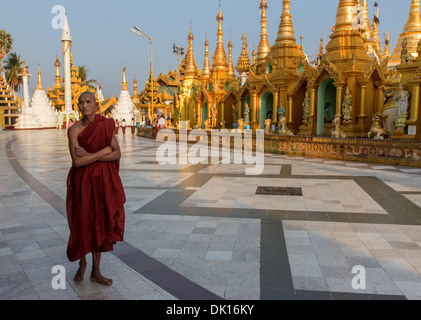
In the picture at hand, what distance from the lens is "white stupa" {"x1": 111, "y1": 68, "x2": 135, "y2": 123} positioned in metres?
61.5

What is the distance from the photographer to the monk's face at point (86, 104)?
3.62 m

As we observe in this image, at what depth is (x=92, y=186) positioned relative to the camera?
3.59m

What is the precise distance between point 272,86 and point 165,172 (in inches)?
480

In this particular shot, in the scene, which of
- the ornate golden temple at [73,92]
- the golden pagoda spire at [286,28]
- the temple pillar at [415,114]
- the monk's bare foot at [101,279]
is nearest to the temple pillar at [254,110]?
the golden pagoda spire at [286,28]

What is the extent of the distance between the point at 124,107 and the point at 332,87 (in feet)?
158

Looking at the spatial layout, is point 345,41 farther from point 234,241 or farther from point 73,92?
point 73,92

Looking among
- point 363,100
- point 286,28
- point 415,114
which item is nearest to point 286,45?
point 286,28

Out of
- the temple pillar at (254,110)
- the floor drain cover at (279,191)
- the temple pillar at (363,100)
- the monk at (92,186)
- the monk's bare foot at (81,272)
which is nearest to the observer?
the monk at (92,186)

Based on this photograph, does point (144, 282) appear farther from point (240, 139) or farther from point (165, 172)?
point (240, 139)

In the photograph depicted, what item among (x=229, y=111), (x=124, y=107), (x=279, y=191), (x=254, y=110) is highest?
(x=124, y=107)

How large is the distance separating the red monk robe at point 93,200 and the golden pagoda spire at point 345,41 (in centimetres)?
1677

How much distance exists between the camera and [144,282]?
3.88m

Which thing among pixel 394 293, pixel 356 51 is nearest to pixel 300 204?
pixel 394 293

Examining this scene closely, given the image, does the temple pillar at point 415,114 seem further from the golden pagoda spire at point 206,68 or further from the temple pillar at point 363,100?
the golden pagoda spire at point 206,68
